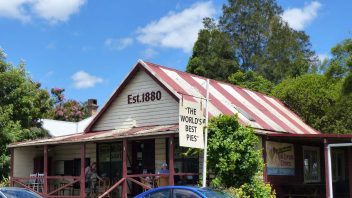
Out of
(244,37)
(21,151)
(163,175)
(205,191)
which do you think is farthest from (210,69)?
(205,191)

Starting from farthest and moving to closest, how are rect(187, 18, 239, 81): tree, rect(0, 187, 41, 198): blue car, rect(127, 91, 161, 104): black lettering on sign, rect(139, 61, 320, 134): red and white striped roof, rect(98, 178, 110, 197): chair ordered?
rect(187, 18, 239, 81): tree → rect(98, 178, 110, 197): chair → rect(127, 91, 161, 104): black lettering on sign → rect(139, 61, 320, 134): red and white striped roof → rect(0, 187, 41, 198): blue car

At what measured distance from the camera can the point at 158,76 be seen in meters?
20.9

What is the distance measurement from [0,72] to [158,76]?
12.3 metres

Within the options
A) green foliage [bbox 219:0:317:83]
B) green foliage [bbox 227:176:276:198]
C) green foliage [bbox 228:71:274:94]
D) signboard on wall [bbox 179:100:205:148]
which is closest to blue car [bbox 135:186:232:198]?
signboard on wall [bbox 179:100:205:148]

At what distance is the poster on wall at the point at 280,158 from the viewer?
20.8m

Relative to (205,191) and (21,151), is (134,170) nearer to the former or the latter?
(21,151)

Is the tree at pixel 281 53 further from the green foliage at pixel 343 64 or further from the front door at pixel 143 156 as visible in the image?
the front door at pixel 143 156

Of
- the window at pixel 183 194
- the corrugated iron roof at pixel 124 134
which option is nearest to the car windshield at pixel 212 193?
the window at pixel 183 194

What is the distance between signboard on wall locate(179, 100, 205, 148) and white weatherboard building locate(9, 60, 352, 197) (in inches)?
114

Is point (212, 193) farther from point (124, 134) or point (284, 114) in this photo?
point (284, 114)

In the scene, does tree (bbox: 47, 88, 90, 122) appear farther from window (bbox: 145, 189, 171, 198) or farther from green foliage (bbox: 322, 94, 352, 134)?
window (bbox: 145, 189, 171, 198)

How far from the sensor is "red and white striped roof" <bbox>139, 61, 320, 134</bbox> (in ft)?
67.6

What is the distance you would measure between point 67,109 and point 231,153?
3881cm

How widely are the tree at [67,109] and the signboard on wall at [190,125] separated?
37.8 meters
